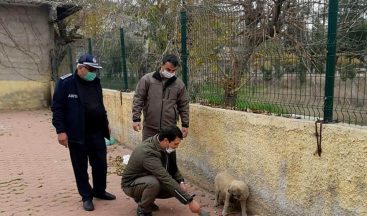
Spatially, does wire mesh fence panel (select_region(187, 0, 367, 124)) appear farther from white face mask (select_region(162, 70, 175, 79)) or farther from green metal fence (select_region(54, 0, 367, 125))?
white face mask (select_region(162, 70, 175, 79))

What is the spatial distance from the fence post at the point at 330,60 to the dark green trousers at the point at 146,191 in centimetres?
175

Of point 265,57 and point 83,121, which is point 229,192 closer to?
point 265,57

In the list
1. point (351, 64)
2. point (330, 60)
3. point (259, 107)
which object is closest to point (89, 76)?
point (259, 107)

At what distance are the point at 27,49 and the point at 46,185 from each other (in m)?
9.38

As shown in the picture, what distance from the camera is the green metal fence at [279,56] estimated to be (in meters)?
3.32

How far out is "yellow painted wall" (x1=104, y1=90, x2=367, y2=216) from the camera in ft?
10.4

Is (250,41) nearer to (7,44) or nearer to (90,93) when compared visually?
(90,93)

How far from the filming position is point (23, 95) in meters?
13.5

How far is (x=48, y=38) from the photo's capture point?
1409 cm

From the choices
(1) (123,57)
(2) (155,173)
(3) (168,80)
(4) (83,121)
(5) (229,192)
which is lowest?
(5) (229,192)

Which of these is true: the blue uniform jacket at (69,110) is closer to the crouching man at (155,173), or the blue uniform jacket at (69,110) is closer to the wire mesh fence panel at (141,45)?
the crouching man at (155,173)

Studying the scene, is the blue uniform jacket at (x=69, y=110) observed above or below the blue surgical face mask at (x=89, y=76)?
below

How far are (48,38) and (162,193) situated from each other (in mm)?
11546

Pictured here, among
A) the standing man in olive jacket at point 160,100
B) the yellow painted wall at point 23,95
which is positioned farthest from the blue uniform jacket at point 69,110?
the yellow painted wall at point 23,95
